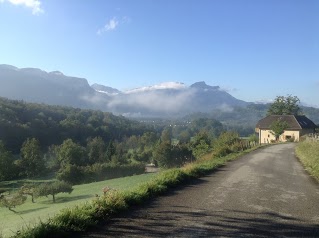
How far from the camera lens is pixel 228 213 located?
959cm

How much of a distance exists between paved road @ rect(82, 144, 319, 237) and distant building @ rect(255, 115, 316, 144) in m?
65.8

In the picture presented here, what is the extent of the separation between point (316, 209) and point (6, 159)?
8342 centimetres

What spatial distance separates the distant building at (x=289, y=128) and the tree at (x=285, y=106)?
434 inches

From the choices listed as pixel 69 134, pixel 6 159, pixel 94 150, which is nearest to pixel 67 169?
pixel 6 159

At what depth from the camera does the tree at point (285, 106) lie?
96.6 m

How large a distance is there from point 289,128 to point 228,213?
74.5 meters

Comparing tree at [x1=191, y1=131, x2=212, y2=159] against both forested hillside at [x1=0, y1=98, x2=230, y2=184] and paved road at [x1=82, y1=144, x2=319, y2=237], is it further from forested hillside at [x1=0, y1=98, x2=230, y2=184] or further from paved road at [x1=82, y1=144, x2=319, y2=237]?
paved road at [x1=82, y1=144, x2=319, y2=237]

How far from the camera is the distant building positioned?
257 ft

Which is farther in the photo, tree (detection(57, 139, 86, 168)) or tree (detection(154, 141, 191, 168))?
tree (detection(154, 141, 191, 168))

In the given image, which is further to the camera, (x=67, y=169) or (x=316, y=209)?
(x=67, y=169)

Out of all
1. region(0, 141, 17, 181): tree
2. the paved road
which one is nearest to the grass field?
the paved road

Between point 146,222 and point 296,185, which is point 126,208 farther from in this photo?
point 296,185

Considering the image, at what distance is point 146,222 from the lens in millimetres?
8430

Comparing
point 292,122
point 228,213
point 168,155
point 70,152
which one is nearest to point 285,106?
point 292,122
